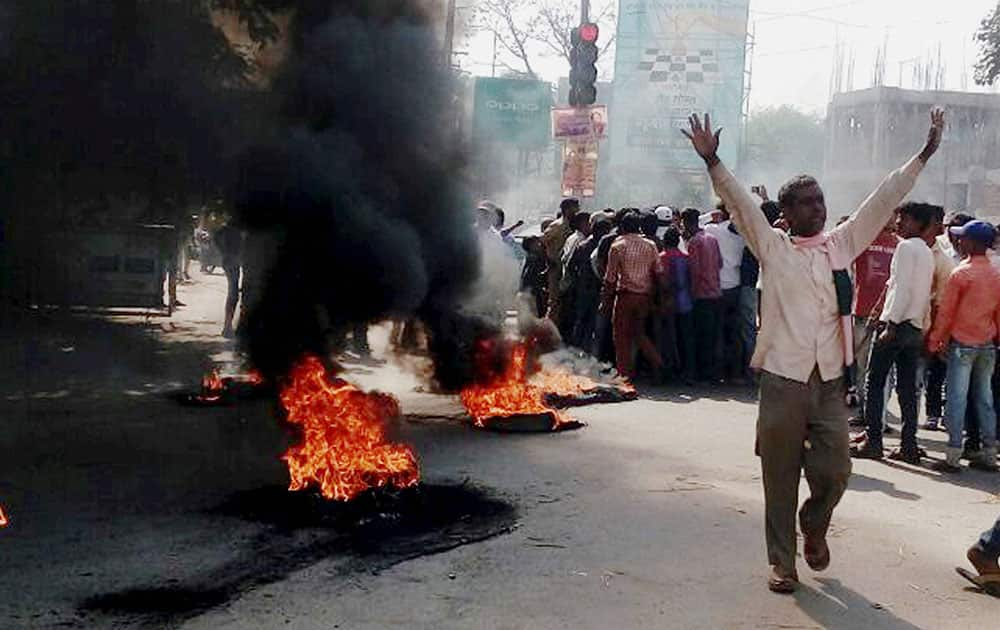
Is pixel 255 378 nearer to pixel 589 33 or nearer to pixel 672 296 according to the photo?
pixel 672 296

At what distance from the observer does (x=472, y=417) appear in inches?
341

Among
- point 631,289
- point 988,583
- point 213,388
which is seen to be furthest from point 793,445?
point 631,289

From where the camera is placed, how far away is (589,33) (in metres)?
14.1

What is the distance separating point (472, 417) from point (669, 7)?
26.7 metres

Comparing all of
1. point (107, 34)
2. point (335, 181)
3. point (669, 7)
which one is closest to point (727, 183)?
point (335, 181)

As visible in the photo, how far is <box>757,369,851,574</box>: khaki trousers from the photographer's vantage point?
484 cm

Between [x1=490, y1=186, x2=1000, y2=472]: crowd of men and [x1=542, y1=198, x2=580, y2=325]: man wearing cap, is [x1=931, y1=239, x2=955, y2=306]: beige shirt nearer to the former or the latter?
[x1=490, y1=186, x2=1000, y2=472]: crowd of men

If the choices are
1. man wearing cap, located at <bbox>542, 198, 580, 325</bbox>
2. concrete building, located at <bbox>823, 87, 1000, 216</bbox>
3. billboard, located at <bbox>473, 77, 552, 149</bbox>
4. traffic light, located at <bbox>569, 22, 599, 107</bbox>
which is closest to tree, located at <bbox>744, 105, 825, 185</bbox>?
concrete building, located at <bbox>823, 87, 1000, 216</bbox>

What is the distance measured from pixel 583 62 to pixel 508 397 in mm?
6900

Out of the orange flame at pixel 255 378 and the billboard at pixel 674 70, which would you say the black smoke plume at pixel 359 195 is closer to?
the orange flame at pixel 255 378

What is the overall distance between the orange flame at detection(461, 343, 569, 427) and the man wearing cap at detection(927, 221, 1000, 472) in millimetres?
2888

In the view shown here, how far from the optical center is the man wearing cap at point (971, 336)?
7500mm

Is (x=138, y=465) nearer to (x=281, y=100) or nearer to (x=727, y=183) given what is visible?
(x=281, y=100)

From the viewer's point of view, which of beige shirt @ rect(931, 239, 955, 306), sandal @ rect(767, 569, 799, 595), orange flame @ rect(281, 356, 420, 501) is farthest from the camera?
beige shirt @ rect(931, 239, 955, 306)
